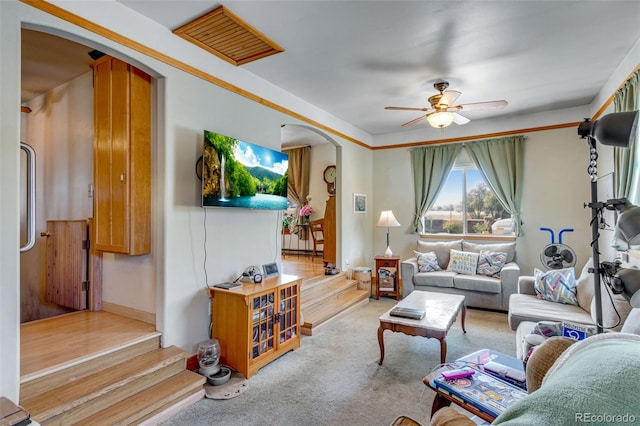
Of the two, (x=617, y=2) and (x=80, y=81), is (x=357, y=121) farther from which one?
(x=80, y=81)

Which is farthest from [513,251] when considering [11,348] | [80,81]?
[80,81]

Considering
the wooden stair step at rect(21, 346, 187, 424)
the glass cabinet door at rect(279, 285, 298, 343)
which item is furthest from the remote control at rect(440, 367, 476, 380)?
the wooden stair step at rect(21, 346, 187, 424)

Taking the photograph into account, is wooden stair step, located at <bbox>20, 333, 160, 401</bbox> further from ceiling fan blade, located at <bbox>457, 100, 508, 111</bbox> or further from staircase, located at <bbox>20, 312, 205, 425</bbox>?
ceiling fan blade, located at <bbox>457, 100, 508, 111</bbox>

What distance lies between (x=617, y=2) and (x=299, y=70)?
2603 mm

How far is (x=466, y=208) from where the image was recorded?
18.1 ft

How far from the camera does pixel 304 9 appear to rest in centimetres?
237

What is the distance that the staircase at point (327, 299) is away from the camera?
3875 millimetres

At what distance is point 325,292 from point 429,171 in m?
2.86

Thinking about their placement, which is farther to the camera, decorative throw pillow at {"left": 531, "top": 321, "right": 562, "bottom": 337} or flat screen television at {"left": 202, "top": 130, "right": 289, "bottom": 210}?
flat screen television at {"left": 202, "top": 130, "right": 289, "bottom": 210}

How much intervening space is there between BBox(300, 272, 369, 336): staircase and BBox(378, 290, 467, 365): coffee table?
1.08 m

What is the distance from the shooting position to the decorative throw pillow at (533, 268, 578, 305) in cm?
329

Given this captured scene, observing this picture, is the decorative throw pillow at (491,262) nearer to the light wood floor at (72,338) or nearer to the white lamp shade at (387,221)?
the white lamp shade at (387,221)

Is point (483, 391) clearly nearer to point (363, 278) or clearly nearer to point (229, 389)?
point (229, 389)

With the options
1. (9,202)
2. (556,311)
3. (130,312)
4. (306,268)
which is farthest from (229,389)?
(306,268)
